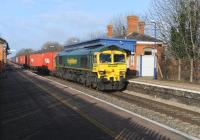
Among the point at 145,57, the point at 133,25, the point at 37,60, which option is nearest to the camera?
the point at 145,57

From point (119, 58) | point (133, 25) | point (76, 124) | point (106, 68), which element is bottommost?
point (76, 124)

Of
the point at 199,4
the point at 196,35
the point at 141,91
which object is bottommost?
the point at 141,91

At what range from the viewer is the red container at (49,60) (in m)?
55.3

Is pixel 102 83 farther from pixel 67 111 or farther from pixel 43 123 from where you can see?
pixel 43 123

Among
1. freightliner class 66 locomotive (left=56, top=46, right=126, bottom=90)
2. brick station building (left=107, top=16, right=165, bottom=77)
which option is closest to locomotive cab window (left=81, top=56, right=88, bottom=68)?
freightliner class 66 locomotive (left=56, top=46, right=126, bottom=90)

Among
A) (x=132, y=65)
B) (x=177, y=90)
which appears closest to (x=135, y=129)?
(x=177, y=90)

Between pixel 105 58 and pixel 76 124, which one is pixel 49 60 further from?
pixel 76 124

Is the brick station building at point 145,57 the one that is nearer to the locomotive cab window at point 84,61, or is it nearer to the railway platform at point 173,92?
the locomotive cab window at point 84,61

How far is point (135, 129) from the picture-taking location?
1268 cm

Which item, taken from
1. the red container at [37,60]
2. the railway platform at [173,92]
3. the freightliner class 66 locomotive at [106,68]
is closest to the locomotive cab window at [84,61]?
the freightliner class 66 locomotive at [106,68]

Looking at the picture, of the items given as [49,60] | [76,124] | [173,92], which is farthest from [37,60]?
[76,124]

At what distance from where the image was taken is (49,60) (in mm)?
57781

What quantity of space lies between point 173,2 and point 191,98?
20768mm

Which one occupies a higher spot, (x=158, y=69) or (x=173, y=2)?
(x=173, y=2)
